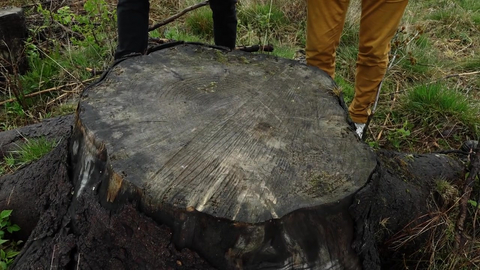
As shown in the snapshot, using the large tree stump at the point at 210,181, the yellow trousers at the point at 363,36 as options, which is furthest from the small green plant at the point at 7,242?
the yellow trousers at the point at 363,36

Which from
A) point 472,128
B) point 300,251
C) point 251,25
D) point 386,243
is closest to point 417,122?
point 472,128

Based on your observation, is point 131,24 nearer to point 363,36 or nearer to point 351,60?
point 363,36

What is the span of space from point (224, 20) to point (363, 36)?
925mm

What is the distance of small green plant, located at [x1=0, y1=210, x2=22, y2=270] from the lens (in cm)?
187

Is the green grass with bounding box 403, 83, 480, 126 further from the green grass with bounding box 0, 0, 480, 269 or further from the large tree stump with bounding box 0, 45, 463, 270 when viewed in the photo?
the large tree stump with bounding box 0, 45, 463, 270

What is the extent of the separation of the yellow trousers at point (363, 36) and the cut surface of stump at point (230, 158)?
656 millimetres

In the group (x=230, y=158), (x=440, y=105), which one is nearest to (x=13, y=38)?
(x=230, y=158)

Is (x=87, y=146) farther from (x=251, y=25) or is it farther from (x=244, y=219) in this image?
(x=251, y=25)

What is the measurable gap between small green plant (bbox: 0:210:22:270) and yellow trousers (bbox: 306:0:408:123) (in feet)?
5.97

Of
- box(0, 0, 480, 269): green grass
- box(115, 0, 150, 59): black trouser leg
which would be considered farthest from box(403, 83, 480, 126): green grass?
box(115, 0, 150, 59): black trouser leg

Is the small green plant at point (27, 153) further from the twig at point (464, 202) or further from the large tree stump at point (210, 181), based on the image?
the twig at point (464, 202)

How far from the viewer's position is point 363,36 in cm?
248

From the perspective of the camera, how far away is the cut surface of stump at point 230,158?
4.17ft

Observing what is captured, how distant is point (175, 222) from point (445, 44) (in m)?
3.96
